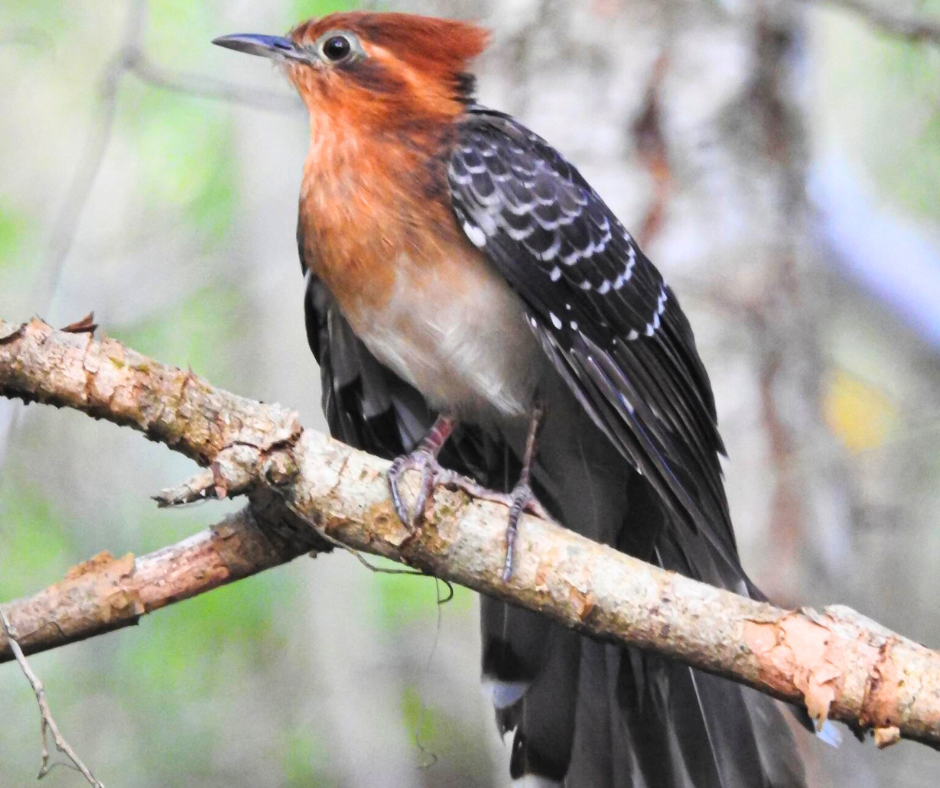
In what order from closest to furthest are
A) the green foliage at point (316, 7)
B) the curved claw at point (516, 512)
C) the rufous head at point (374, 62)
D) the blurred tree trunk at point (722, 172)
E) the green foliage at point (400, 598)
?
1. the curved claw at point (516, 512)
2. the rufous head at point (374, 62)
3. the blurred tree trunk at point (722, 172)
4. the green foliage at point (400, 598)
5. the green foliage at point (316, 7)

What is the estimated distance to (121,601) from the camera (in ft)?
9.31

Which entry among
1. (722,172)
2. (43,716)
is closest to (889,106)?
(722,172)

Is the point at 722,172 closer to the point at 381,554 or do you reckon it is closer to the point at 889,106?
the point at 889,106

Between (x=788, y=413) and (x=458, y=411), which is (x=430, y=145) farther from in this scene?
(x=788, y=413)

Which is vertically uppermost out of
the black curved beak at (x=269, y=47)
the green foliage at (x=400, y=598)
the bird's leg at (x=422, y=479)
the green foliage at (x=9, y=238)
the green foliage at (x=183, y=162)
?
the black curved beak at (x=269, y=47)

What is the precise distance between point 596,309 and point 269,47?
1.48m

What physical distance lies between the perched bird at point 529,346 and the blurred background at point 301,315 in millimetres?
865

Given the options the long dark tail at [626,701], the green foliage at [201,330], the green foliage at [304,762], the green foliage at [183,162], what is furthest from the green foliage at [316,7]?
the green foliage at [304,762]

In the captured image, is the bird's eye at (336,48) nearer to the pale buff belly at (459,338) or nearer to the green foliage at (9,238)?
the pale buff belly at (459,338)

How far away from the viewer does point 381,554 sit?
9.68 ft

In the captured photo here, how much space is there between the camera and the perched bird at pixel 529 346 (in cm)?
361

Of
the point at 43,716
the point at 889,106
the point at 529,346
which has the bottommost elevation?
the point at 43,716

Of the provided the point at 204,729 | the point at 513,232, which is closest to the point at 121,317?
the point at 204,729

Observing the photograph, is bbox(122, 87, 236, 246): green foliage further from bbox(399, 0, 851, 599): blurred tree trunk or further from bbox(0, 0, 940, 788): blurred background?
bbox(399, 0, 851, 599): blurred tree trunk
